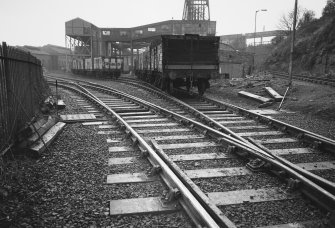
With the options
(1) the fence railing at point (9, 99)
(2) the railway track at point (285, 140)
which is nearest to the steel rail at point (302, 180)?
(2) the railway track at point (285, 140)

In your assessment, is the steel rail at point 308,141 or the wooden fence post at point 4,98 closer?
the steel rail at point 308,141

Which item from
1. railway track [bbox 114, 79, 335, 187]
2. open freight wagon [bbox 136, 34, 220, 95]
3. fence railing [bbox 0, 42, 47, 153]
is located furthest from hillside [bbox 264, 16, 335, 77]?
fence railing [bbox 0, 42, 47, 153]

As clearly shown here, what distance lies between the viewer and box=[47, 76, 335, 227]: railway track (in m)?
3.19

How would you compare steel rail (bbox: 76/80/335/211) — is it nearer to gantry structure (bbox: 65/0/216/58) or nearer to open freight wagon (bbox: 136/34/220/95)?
open freight wagon (bbox: 136/34/220/95)

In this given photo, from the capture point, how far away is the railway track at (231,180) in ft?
10.5

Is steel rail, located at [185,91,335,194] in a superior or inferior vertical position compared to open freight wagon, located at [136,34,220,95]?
inferior

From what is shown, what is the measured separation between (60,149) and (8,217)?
2.49 meters

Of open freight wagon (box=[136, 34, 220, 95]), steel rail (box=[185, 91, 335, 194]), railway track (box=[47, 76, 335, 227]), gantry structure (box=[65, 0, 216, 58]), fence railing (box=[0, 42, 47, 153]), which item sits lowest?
railway track (box=[47, 76, 335, 227])

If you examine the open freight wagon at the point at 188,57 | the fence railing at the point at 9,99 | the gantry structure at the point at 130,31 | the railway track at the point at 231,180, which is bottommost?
the railway track at the point at 231,180

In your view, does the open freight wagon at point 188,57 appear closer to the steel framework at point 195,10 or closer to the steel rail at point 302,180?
the steel rail at point 302,180

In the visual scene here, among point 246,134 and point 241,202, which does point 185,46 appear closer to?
point 246,134

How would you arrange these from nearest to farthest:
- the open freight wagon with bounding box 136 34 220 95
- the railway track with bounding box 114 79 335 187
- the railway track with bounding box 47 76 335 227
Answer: the railway track with bounding box 47 76 335 227, the railway track with bounding box 114 79 335 187, the open freight wagon with bounding box 136 34 220 95

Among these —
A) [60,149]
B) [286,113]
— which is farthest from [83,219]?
[286,113]

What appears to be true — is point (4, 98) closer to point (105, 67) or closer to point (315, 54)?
point (105, 67)
